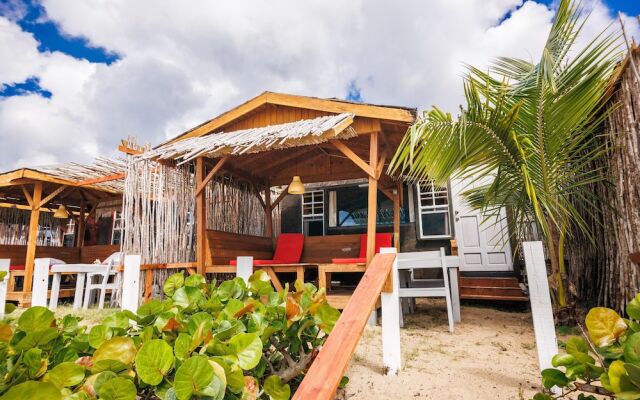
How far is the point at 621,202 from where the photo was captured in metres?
3.63

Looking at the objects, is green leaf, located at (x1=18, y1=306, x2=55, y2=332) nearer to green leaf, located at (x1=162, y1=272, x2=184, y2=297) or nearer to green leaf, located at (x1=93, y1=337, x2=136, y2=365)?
green leaf, located at (x1=93, y1=337, x2=136, y2=365)

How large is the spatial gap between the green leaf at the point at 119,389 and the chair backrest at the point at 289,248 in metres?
6.30

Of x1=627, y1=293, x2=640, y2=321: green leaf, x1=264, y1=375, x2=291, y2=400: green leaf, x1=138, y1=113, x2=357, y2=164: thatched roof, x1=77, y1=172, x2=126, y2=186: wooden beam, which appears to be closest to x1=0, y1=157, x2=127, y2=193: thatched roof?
x1=77, y1=172, x2=126, y2=186: wooden beam

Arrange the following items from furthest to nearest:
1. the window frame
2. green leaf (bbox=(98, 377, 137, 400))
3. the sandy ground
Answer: the window frame < the sandy ground < green leaf (bbox=(98, 377, 137, 400))

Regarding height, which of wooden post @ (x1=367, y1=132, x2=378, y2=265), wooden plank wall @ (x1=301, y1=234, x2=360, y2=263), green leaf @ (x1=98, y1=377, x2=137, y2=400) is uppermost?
wooden post @ (x1=367, y1=132, x2=378, y2=265)

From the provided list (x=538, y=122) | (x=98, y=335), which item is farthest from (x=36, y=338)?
(x=538, y=122)

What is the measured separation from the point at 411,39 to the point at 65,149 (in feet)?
231

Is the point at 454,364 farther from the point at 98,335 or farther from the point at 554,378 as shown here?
the point at 98,335

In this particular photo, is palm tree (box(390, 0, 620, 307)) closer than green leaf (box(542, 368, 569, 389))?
No

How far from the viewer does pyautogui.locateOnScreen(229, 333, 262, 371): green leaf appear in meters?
1.01

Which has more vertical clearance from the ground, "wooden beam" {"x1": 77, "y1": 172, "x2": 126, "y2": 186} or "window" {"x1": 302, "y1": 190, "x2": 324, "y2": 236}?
"wooden beam" {"x1": 77, "y1": 172, "x2": 126, "y2": 186}

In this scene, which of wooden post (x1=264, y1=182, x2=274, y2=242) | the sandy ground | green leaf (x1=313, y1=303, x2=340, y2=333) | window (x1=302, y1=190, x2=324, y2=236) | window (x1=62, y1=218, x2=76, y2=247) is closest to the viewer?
green leaf (x1=313, y1=303, x2=340, y2=333)

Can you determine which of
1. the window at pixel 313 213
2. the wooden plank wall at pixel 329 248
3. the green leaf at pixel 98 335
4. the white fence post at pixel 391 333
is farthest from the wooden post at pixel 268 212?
the green leaf at pixel 98 335

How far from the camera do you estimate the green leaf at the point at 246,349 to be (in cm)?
101
